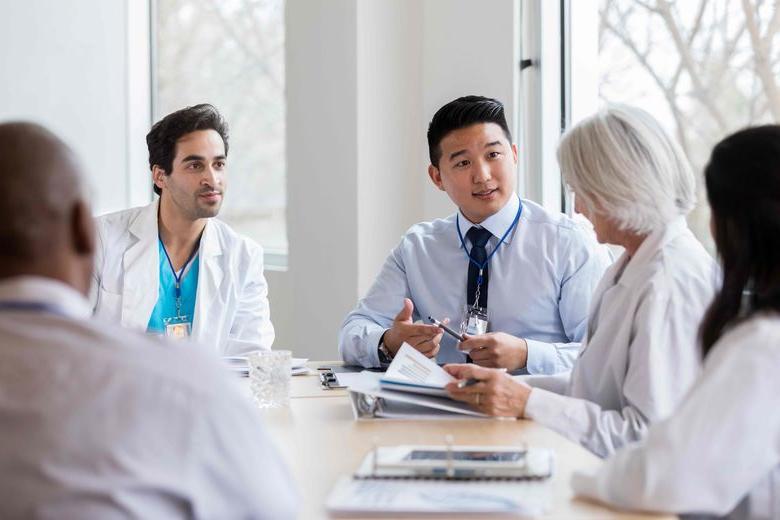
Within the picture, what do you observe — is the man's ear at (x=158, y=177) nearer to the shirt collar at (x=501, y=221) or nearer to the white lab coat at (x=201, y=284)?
the white lab coat at (x=201, y=284)

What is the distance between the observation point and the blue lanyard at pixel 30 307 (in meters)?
1.15

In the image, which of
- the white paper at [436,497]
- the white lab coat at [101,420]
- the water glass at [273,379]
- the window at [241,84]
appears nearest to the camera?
the white lab coat at [101,420]

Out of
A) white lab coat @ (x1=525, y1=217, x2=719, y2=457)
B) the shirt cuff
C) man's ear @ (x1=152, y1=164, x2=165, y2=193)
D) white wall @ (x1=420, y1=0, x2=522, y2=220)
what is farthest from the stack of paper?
white wall @ (x1=420, y1=0, x2=522, y2=220)

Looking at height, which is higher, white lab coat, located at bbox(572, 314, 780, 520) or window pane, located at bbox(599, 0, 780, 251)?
window pane, located at bbox(599, 0, 780, 251)

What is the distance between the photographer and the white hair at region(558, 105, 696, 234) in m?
2.28

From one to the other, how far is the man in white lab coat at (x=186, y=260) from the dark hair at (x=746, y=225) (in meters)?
2.10

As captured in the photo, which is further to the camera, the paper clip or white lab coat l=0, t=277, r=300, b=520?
the paper clip

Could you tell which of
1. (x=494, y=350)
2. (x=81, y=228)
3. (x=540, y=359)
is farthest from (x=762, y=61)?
(x=81, y=228)

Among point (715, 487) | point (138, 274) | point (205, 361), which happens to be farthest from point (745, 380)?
point (138, 274)

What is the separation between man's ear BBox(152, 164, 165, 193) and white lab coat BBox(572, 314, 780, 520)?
8.90 ft

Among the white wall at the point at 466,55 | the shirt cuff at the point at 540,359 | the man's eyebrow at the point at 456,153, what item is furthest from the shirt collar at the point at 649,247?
the white wall at the point at 466,55

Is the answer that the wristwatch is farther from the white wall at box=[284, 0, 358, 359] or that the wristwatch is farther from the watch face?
the white wall at box=[284, 0, 358, 359]

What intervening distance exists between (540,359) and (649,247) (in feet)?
2.10

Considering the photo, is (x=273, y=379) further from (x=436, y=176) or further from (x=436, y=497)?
(x=436, y=176)
